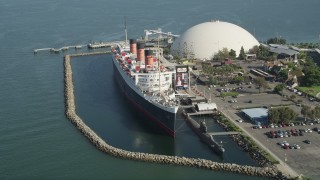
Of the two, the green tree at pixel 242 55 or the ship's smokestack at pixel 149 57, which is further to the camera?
the green tree at pixel 242 55

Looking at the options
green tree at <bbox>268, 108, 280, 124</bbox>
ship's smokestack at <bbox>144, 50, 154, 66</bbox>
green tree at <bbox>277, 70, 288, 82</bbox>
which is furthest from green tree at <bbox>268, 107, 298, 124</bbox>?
ship's smokestack at <bbox>144, 50, 154, 66</bbox>

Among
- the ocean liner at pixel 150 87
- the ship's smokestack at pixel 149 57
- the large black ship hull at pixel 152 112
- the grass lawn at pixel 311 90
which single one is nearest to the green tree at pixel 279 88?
the grass lawn at pixel 311 90

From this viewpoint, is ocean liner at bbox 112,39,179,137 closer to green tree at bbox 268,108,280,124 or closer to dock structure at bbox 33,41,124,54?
green tree at bbox 268,108,280,124

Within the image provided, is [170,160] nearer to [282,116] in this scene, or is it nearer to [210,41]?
[282,116]

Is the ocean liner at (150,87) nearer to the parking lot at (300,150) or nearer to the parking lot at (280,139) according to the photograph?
the parking lot at (280,139)

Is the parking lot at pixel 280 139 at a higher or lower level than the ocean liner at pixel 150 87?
lower

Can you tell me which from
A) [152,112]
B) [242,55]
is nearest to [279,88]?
[152,112]

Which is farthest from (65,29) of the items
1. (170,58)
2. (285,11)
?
(285,11)
